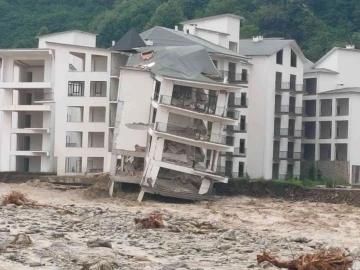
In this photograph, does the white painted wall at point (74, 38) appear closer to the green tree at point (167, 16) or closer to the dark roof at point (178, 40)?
the dark roof at point (178, 40)

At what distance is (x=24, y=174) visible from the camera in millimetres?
76188

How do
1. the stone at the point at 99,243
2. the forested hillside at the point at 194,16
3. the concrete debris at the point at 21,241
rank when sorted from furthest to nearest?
the forested hillside at the point at 194,16 < the stone at the point at 99,243 < the concrete debris at the point at 21,241

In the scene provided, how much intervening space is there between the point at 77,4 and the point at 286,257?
4270 inches

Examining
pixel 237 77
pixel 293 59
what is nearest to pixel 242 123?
pixel 237 77

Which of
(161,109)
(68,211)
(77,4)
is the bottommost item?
(68,211)

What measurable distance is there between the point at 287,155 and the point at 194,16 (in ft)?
171

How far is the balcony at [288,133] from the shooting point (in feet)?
272

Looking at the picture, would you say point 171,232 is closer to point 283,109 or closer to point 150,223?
point 150,223

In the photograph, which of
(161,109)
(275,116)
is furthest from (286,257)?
(275,116)

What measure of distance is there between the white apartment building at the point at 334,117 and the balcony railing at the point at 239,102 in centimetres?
722

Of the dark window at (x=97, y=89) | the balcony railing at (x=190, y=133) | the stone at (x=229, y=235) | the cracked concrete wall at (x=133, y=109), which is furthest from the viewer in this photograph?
the dark window at (x=97, y=89)

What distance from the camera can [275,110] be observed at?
8300cm

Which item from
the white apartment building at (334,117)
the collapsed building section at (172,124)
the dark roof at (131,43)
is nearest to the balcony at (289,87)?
the white apartment building at (334,117)

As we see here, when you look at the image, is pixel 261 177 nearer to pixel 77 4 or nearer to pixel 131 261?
pixel 131 261
